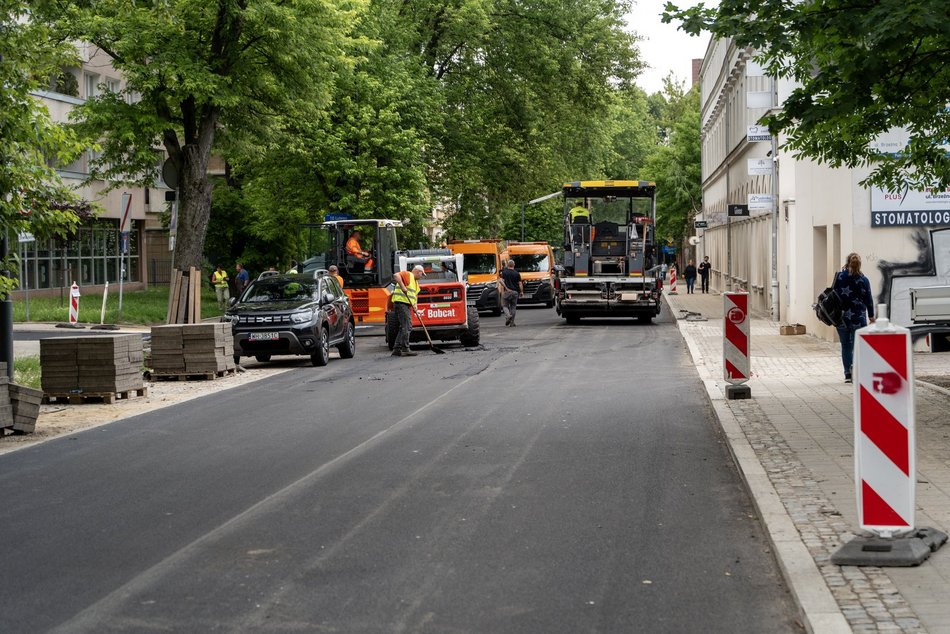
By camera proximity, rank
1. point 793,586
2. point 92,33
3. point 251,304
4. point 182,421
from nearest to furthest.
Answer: point 793,586
point 182,421
point 251,304
point 92,33

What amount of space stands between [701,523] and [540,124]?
134 feet

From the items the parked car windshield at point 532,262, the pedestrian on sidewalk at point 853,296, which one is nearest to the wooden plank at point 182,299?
the pedestrian on sidewalk at point 853,296

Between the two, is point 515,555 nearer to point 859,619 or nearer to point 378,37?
point 859,619

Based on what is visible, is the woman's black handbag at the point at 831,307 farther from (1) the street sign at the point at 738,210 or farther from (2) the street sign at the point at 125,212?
(2) the street sign at the point at 125,212

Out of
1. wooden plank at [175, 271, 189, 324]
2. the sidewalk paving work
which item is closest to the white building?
the sidewalk paving work

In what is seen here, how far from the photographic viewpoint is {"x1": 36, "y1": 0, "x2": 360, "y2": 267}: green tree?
2667 cm

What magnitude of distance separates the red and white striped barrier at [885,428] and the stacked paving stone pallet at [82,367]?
1186cm

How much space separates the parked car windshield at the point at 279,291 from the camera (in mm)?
23281

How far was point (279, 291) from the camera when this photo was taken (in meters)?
23.6

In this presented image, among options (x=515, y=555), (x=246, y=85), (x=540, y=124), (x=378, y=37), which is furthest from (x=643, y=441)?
(x=540, y=124)

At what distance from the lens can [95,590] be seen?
259 inches

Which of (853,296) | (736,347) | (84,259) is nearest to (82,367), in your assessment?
(736,347)

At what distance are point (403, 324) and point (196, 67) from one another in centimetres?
714

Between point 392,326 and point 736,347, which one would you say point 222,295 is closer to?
point 392,326
